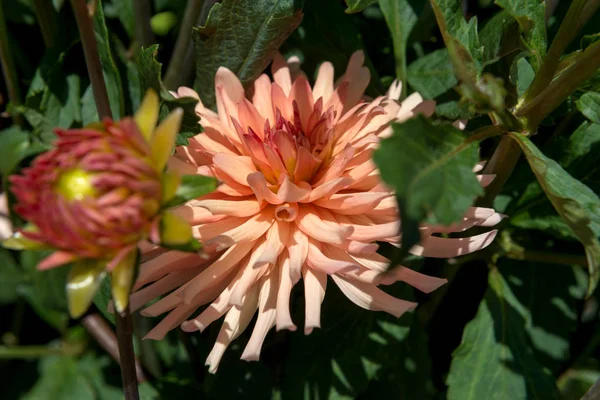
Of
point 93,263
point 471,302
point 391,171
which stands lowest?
point 471,302

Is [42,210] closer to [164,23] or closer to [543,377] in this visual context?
[164,23]

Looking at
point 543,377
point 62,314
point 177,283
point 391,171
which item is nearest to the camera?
point 391,171

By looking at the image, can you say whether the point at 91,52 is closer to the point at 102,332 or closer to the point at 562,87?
the point at 562,87

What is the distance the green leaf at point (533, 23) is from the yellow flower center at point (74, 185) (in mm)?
Answer: 490

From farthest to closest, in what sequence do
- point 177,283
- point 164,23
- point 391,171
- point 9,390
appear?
point 9,390
point 164,23
point 177,283
point 391,171

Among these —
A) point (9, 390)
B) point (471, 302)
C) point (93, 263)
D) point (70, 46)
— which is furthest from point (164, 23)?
point (9, 390)

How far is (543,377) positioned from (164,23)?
33.0 inches

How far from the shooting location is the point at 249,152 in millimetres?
812

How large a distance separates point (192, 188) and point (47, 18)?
0.60 metres

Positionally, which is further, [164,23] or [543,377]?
[164,23]

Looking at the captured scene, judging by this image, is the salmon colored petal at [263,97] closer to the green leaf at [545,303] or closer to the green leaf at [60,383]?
the green leaf at [545,303]

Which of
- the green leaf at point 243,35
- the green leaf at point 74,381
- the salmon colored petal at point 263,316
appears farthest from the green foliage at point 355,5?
the green leaf at point 74,381

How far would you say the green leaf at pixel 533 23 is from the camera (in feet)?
2.47

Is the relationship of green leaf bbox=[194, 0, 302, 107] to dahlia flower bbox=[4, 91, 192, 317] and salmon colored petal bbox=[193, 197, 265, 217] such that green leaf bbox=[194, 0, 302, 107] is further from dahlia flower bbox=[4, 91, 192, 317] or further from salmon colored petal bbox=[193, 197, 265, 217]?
dahlia flower bbox=[4, 91, 192, 317]
